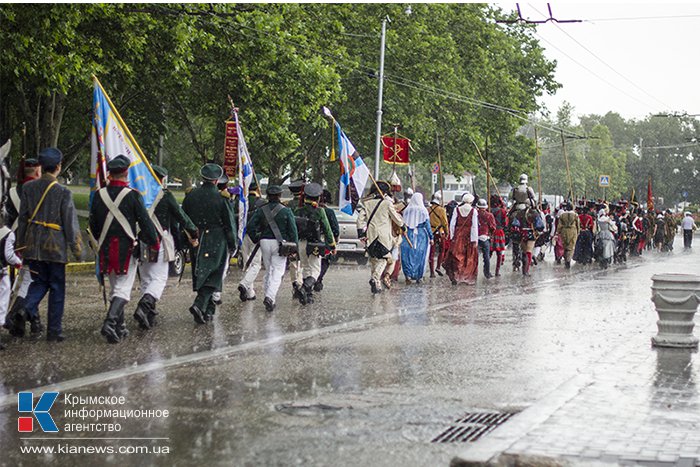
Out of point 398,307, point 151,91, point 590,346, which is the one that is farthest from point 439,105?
point 590,346

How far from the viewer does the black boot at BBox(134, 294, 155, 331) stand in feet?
38.7

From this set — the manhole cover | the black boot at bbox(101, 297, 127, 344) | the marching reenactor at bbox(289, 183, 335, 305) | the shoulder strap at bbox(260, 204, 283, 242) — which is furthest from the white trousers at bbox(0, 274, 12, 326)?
the marching reenactor at bbox(289, 183, 335, 305)

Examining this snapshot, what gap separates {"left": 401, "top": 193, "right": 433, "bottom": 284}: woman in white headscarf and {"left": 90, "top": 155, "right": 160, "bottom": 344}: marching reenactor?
9.76 meters

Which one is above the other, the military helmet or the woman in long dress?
the military helmet

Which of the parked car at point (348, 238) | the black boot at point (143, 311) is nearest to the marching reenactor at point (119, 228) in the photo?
the black boot at point (143, 311)

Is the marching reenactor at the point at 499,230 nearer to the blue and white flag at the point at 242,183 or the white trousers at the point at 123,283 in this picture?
the blue and white flag at the point at 242,183

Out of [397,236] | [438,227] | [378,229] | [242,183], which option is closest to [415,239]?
[397,236]

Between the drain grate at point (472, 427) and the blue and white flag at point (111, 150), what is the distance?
559 centimetres

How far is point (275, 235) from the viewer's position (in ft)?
47.8

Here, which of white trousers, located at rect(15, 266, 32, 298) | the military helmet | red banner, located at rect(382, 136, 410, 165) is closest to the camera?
white trousers, located at rect(15, 266, 32, 298)

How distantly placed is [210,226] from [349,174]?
6.63 m

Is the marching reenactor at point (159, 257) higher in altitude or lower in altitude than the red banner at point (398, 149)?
lower

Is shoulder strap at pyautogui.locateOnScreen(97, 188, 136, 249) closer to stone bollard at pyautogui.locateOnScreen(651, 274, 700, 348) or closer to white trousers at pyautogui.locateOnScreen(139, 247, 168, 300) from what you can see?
white trousers at pyautogui.locateOnScreen(139, 247, 168, 300)

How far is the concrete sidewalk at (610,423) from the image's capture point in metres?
5.94
